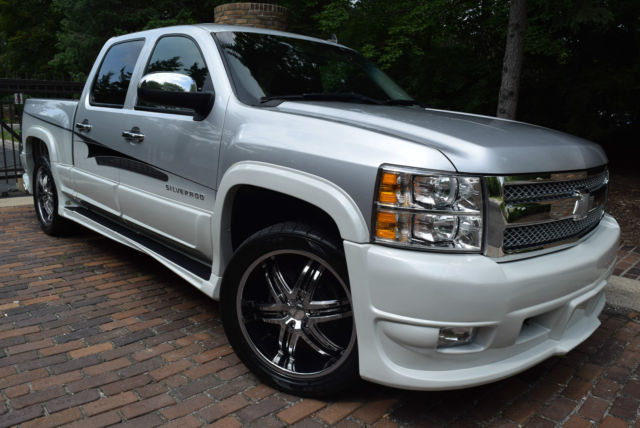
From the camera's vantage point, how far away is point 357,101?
3232 millimetres

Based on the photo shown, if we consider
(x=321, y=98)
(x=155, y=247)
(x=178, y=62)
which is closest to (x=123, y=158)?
(x=155, y=247)

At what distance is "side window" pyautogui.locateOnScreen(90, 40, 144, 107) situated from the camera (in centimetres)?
392

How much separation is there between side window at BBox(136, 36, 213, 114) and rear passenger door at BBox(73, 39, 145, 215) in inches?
10.9

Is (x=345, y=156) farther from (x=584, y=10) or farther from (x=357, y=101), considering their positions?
(x=584, y=10)

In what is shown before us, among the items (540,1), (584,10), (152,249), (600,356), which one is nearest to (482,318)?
(600,356)

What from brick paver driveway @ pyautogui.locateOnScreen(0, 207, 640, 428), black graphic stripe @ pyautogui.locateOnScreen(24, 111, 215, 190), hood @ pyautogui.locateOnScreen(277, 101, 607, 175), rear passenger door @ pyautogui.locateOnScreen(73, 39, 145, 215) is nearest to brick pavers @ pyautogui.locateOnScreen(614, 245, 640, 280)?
brick paver driveway @ pyautogui.locateOnScreen(0, 207, 640, 428)

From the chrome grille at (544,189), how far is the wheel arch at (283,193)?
2.08ft

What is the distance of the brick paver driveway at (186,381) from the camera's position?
8.01 ft

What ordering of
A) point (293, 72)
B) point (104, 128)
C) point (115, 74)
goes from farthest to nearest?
point (115, 74) → point (104, 128) → point (293, 72)

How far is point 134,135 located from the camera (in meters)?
3.49

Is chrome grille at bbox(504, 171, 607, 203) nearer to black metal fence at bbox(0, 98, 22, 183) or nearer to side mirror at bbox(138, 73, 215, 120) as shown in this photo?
side mirror at bbox(138, 73, 215, 120)

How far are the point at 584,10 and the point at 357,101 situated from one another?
148 inches

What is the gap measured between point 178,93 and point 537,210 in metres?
1.94

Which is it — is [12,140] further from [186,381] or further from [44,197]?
[186,381]
